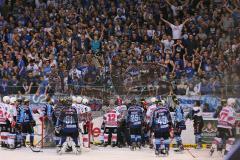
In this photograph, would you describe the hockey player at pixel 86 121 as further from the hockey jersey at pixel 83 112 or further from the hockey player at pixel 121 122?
the hockey player at pixel 121 122

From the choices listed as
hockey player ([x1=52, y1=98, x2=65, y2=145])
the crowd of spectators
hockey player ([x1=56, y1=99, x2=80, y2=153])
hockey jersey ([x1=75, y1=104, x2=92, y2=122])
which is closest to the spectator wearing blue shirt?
the crowd of spectators

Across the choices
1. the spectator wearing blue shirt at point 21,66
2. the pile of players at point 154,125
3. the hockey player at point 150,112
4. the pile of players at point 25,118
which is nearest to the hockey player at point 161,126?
the pile of players at point 154,125

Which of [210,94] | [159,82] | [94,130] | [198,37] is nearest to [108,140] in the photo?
[94,130]

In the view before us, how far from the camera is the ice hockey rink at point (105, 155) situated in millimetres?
14930

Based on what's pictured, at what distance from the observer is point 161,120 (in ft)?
48.9

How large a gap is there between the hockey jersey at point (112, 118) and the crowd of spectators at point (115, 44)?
842 millimetres

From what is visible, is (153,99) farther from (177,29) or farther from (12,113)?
(177,29)

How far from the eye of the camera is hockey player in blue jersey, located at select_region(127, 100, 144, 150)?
1620cm

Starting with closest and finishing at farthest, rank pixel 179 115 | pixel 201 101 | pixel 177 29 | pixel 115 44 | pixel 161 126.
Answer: pixel 161 126 → pixel 179 115 → pixel 201 101 → pixel 115 44 → pixel 177 29

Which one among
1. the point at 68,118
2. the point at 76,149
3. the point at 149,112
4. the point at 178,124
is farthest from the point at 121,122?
the point at 68,118

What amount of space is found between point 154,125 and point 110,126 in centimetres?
220

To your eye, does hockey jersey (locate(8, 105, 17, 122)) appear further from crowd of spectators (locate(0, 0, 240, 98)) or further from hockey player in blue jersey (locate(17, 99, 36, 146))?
crowd of spectators (locate(0, 0, 240, 98))

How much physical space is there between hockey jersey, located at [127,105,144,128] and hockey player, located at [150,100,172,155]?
A: 1.04 meters

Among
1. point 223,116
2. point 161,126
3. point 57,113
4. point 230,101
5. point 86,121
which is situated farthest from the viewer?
point 86,121
